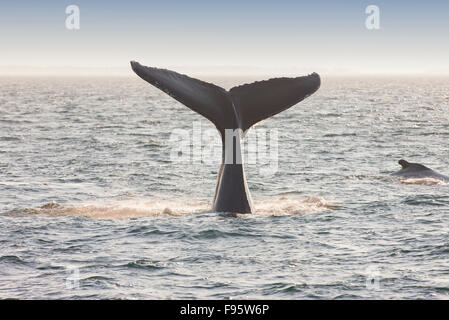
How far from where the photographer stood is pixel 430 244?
14273mm

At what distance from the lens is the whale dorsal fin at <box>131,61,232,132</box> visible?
14.3m

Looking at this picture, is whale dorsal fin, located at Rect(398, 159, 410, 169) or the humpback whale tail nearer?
the humpback whale tail

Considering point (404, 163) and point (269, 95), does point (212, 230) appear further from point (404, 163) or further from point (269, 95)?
point (404, 163)

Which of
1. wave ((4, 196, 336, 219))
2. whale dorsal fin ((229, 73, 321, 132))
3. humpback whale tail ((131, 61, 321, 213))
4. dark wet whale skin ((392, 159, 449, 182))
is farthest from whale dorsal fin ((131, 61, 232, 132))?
dark wet whale skin ((392, 159, 449, 182))

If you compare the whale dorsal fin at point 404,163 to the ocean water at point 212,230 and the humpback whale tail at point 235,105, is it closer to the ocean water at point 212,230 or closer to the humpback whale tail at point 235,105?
the ocean water at point 212,230

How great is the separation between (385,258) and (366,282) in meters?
1.58

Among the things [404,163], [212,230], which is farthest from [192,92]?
[404,163]

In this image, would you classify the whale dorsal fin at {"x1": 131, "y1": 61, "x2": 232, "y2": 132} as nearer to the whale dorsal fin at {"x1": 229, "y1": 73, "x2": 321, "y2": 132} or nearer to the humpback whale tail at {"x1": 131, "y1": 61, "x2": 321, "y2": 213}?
the humpback whale tail at {"x1": 131, "y1": 61, "x2": 321, "y2": 213}

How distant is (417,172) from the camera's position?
22250 mm

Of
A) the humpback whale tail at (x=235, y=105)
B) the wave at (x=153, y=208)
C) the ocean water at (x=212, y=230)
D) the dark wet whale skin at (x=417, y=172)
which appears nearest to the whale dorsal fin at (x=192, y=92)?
the humpback whale tail at (x=235, y=105)

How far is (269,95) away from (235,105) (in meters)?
0.68

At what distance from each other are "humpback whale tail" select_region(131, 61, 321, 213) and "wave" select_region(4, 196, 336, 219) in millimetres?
1480
